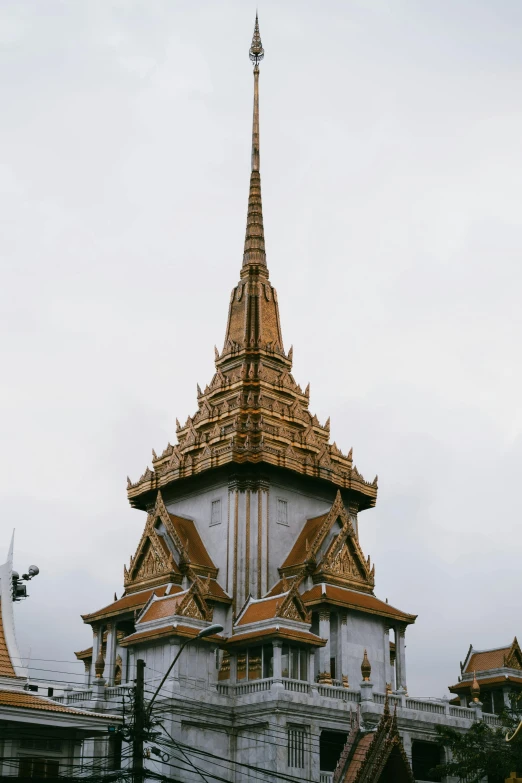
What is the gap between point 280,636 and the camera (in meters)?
45.0

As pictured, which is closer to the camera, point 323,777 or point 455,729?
point 323,777

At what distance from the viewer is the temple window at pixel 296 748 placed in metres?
42.6

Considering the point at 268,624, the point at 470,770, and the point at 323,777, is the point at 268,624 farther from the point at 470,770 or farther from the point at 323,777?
the point at 470,770

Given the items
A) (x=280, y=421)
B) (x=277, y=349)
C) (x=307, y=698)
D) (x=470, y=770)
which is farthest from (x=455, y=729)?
(x=277, y=349)

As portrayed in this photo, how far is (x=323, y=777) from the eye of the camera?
4297cm

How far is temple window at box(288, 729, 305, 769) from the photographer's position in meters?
42.6

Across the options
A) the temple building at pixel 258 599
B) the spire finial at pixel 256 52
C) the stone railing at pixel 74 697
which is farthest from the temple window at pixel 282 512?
the spire finial at pixel 256 52

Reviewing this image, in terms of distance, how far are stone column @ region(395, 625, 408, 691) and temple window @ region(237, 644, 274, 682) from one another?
867 centimetres

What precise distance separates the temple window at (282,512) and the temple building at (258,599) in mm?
54

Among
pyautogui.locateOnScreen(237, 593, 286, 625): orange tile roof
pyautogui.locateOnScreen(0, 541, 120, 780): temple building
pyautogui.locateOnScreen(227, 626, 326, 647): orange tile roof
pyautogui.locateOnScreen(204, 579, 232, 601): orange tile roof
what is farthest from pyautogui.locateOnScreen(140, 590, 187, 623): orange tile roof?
pyautogui.locateOnScreen(0, 541, 120, 780): temple building

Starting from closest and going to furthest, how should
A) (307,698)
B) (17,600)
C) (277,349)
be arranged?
(17,600)
(307,698)
(277,349)

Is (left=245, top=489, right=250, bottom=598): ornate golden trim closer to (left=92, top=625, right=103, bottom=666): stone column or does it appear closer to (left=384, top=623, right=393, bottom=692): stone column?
(left=384, top=623, right=393, bottom=692): stone column

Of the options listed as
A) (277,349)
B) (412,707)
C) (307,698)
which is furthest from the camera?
(277,349)

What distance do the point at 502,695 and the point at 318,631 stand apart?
10.3 m
